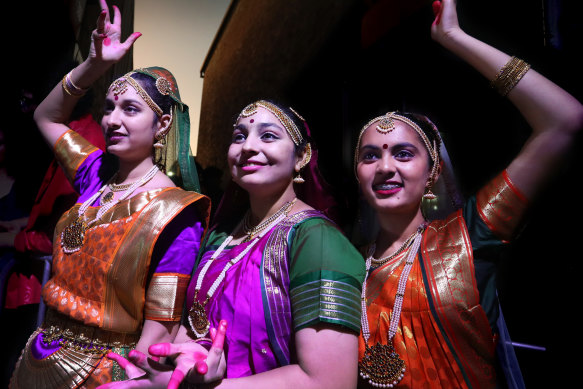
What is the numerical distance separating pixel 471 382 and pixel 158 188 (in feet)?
4.94

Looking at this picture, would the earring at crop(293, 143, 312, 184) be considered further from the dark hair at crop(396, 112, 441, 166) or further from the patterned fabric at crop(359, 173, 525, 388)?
the patterned fabric at crop(359, 173, 525, 388)

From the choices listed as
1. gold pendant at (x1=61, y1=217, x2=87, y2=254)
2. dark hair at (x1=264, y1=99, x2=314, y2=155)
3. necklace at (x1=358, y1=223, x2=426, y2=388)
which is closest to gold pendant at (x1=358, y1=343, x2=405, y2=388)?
necklace at (x1=358, y1=223, x2=426, y2=388)

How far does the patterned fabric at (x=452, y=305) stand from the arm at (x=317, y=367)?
28cm

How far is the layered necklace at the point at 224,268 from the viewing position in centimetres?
139

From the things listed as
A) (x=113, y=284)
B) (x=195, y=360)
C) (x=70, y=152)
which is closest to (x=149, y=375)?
(x=195, y=360)

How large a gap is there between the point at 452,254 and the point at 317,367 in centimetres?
66

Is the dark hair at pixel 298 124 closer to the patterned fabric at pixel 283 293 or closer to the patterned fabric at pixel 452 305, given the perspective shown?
the patterned fabric at pixel 283 293

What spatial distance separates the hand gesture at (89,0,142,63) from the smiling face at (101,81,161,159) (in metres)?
0.27

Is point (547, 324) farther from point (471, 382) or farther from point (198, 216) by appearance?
point (198, 216)

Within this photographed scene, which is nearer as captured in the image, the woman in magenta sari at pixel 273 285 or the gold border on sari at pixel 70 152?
the woman in magenta sari at pixel 273 285

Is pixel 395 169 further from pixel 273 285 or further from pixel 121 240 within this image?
pixel 121 240

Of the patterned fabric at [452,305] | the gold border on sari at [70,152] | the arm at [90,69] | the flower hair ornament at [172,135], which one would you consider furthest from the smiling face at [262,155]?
the gold border on sari at [70,152]

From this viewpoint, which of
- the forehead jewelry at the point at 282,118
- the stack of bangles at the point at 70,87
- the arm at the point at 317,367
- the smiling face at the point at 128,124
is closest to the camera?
the arm at the point at 317,367

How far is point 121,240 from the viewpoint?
1.55m
